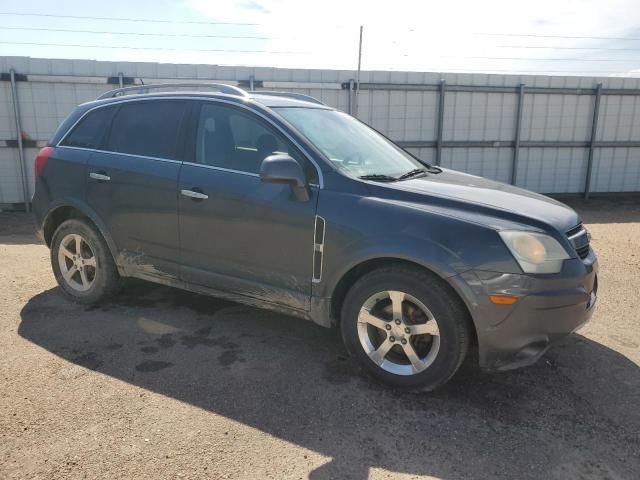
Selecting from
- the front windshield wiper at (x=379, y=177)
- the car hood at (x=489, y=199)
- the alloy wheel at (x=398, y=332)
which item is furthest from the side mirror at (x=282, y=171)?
the alloy wheel at (x=398, y=332)

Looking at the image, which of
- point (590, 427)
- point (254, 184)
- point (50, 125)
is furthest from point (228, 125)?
point (50, 125)

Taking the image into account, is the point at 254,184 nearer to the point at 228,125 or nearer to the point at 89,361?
the point at 228,125

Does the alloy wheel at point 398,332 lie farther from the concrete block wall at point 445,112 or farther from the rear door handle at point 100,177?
the concrete block wall at point 445,112

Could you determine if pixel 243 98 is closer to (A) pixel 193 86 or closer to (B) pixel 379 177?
(A) pixel 193 86

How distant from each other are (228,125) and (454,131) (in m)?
8.49

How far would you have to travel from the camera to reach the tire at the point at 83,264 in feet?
14.9

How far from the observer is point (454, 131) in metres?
11.4

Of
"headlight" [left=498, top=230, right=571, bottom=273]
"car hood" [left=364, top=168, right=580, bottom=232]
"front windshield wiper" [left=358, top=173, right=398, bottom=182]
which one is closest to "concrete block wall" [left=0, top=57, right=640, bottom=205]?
"front windshield wiper" [left=358, top=173, right=398, bottom=182]

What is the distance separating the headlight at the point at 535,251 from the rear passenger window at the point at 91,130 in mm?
3456

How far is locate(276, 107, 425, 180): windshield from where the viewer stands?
364 cm

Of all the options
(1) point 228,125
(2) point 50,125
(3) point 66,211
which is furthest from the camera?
(2) point 50,125

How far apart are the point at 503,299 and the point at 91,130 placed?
373cm

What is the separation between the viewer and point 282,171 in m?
3.27

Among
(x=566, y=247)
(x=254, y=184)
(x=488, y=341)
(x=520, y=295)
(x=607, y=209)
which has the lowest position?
(x=607, y=209)
